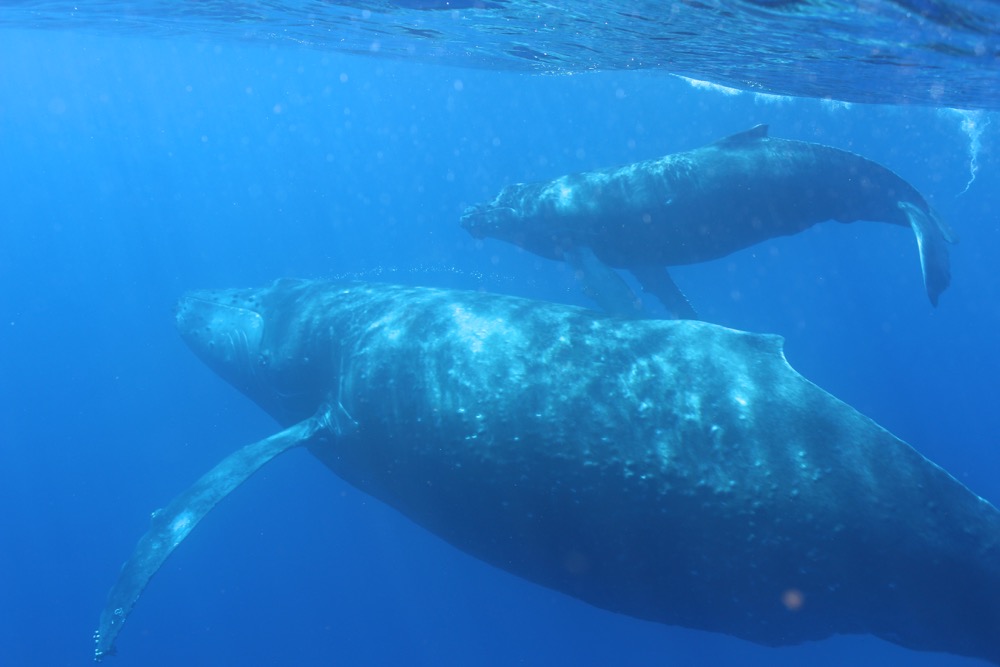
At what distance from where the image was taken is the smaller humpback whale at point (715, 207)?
37.6ft

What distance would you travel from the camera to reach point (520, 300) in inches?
363

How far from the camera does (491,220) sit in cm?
1471

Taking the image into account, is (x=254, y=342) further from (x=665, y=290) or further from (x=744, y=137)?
(x=744, y=137)

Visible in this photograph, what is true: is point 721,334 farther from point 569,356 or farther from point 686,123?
point 686,123

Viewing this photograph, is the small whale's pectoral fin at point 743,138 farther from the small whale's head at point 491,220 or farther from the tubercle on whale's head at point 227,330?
the tubercle on whale's head at point 227,330

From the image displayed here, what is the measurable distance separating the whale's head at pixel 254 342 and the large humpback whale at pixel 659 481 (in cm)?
184

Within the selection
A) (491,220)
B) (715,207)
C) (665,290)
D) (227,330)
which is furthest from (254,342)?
(715,207)

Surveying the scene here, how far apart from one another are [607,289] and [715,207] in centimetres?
276

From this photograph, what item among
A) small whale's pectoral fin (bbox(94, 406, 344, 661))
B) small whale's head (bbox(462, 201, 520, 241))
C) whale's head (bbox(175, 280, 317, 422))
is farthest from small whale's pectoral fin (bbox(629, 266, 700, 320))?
small whale's pectoral fin (bbox(94, 406, 344, 661))

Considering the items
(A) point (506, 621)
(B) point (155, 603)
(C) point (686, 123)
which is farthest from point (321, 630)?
(C) point (686, 123)

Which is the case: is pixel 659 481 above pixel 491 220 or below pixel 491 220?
above

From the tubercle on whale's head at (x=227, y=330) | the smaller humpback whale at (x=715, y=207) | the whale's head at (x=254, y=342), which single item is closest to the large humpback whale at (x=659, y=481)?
the whale's head at (x=254, y=342)

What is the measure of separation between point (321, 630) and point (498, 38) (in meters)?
18.7

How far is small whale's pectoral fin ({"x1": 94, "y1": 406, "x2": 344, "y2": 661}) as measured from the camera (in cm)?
824
